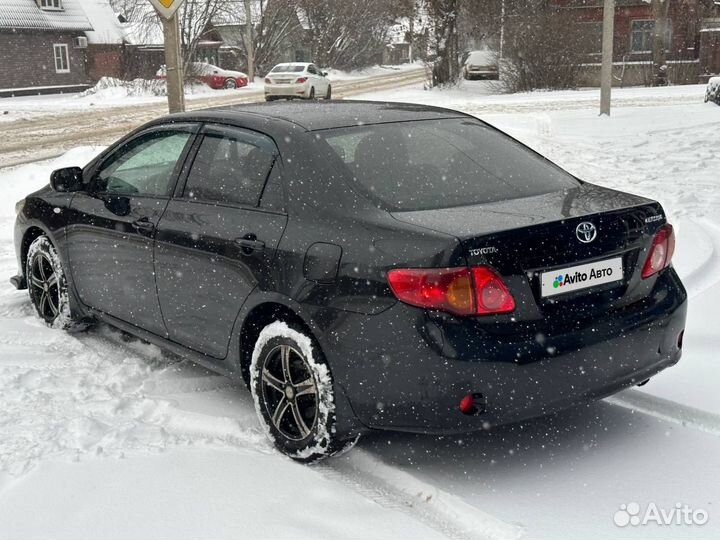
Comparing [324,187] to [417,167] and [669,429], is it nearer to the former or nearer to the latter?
[417,167]

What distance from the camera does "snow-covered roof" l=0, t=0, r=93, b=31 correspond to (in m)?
41.0

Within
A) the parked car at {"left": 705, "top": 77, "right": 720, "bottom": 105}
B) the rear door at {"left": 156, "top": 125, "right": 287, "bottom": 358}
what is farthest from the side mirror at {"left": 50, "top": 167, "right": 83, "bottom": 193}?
the parked car at {"left": 705, "top": 77, "right": 720, "bottom": 105}

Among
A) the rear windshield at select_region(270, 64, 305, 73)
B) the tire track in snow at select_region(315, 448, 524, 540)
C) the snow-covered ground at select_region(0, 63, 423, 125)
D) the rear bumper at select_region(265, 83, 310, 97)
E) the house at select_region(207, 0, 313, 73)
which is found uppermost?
the house at select_region(207, 0, 313, 73)

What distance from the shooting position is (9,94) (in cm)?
4056

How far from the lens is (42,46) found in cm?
4300

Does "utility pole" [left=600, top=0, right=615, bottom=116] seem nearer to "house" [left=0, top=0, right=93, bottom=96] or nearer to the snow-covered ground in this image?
the snow-covered ground

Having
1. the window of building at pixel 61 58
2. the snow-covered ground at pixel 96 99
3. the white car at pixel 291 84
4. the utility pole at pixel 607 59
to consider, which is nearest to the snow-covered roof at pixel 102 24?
the window of building at pixel 61 58

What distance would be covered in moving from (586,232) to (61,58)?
4488cm

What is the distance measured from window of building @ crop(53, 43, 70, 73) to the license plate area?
4426 centimetres

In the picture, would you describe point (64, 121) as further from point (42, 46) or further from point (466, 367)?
point (466, 367)

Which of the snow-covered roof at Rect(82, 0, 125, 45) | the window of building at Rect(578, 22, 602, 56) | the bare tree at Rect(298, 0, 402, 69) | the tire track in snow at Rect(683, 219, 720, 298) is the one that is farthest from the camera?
the bare tree at Rect(298, 0, 402, 69)

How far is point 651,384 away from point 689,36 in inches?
1594

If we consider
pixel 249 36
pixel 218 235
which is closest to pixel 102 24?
pixel 249 36

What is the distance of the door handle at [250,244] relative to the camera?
13.0ft
